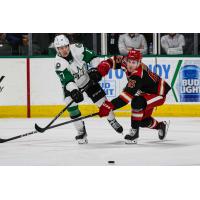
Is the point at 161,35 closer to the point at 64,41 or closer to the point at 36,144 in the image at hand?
the point at 64,41

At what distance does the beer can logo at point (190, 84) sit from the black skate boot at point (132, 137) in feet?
3.27

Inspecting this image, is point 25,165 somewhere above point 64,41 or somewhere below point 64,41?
below

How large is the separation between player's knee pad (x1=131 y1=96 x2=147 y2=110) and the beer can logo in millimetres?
958

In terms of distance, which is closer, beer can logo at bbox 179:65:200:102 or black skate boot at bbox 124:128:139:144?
black skate boot at bbox 124:128:139:144

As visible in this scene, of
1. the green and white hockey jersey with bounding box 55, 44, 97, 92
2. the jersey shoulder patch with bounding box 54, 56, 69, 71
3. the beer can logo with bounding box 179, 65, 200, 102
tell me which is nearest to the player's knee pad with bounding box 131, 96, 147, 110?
the green and white hockey jersey with bounding box 55, 44, 97, 92

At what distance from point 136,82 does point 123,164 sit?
→ 714 mm

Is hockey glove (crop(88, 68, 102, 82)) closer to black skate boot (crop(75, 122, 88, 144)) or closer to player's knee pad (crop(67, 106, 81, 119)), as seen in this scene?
player's knee pad (crop(67, 106, 81, 119))

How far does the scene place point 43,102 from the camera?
7055mm

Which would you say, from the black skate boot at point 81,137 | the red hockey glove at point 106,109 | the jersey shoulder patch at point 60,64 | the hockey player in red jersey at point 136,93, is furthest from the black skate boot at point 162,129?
the jersey shoulder patch at point 60,64

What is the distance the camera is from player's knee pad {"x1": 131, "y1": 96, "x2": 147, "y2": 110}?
6.09 metres
